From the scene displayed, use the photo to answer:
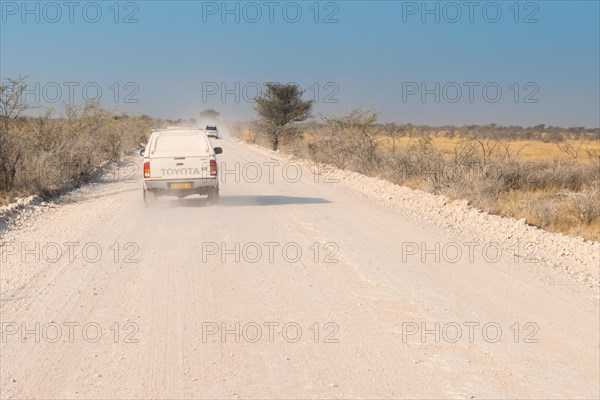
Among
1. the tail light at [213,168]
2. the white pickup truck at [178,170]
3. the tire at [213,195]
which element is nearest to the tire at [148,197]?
the white pickup truck at [178,170]

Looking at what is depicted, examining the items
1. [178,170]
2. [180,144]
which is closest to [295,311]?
[178,170]

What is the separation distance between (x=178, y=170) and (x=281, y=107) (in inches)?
1524

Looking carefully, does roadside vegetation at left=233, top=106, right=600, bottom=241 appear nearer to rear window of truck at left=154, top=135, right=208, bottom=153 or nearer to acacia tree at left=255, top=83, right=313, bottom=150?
rear window of truck at left=154, top=135, right=208, bottom=153

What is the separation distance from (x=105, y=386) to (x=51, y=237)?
718 centimetres

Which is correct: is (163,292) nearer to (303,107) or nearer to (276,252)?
(276,252)

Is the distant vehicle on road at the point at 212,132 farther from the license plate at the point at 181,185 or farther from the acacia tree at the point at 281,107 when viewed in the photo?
the license plate at the point at 181,185

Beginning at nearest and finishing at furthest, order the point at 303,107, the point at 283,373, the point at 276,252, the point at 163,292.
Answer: the point at 283,373 → the point at 163,292 → the point at 276,252 → the point at 303,107

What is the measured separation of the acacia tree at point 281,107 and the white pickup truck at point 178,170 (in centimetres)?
3738

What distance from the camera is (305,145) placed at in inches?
1491

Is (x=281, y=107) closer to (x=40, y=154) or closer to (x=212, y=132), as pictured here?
(x=212, y=132)

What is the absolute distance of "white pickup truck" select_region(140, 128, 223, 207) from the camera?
1531cm

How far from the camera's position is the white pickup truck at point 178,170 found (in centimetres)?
1531

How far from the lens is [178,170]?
15445 millimetres

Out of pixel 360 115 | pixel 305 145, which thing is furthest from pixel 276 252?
pixel 305 145
